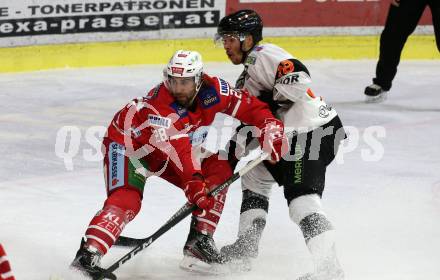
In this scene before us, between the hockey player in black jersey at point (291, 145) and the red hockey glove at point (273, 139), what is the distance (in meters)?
0.06

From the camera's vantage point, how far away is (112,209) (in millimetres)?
3857

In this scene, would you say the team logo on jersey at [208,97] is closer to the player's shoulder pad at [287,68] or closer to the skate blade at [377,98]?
the player's shoulder pad at [287,68]

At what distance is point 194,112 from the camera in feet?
13.6

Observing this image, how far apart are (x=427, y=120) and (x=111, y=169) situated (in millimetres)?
3187

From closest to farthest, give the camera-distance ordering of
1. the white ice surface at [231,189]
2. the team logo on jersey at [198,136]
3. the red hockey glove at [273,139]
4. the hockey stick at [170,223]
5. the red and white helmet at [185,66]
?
1. the hockey stick at [170,223]
2. the red and white helmet at [185,66]
3. the red hockey glove at [273,139]
4. the team logo on jersey at [198,136]
5. the white ice surface at [231,189]

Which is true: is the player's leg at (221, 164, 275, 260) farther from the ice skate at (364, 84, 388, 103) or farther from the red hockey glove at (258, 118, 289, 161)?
the ice skate at (364, 84, 388, 103)

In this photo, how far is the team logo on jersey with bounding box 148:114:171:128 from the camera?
3.97m

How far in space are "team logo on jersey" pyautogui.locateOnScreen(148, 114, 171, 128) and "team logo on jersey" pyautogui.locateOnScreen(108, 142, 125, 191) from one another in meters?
0.19

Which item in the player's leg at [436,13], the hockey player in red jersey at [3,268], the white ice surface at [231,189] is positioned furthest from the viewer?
the player's leg at [436,13]

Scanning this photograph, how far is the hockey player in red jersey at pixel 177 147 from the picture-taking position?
388 cm

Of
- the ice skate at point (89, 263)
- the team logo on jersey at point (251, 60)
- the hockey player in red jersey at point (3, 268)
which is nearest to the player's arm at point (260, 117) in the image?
the team logo on jersey at point (251, 60)

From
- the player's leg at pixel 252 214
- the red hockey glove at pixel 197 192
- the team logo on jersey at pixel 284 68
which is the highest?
the team logo on jersey at pixel 284 68

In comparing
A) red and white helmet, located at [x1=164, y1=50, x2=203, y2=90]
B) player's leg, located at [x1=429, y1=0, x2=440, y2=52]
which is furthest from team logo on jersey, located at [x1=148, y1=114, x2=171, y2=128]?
player's leg, located at [x1=429, y1=0, x2=440, y2=52]

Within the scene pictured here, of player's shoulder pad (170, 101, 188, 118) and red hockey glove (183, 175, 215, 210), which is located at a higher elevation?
player's shoulder pad (170, 101, 188, 118)
